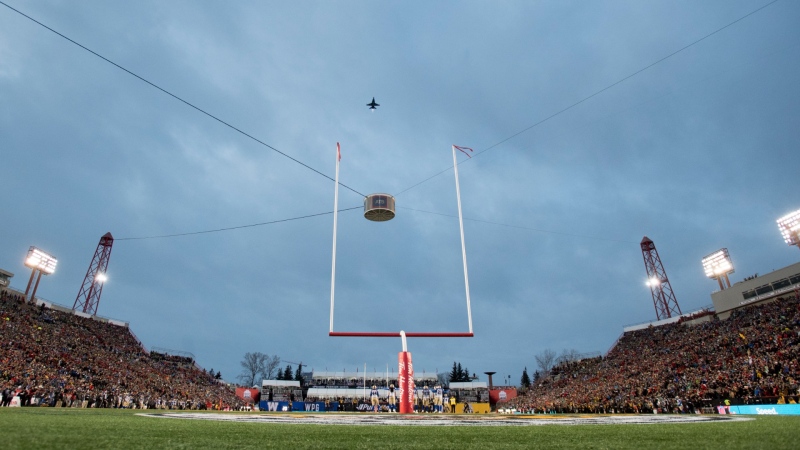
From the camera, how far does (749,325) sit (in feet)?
94.8

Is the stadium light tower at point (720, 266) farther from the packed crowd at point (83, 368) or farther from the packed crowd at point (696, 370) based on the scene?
the packed crowd at point (83, 368)

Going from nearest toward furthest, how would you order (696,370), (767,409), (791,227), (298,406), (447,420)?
(447,420), (767,409), (696,370), (791,227), (298,406)

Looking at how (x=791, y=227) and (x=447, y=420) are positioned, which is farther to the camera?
(x=791, y=227)

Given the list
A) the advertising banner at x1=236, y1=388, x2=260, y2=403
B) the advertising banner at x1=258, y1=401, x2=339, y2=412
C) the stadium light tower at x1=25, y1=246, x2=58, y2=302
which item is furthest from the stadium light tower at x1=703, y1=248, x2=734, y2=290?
the stadium light tower at x1=25, y1=246, x2=58, y2=302

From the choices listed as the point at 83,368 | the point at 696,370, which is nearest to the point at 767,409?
the point at 696,370

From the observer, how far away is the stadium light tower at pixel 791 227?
32781 millimetres

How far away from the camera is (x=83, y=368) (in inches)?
1064

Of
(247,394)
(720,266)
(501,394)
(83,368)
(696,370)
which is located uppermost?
(720,266)

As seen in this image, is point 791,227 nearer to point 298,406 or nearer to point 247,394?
point 298,406

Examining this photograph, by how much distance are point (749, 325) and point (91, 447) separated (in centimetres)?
3637

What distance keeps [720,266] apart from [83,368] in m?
51.5

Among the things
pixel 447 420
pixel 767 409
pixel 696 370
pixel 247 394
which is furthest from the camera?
pixel 247 394

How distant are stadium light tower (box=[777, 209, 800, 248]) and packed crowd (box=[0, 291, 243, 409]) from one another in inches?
1797

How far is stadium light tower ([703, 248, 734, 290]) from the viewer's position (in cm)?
4016
